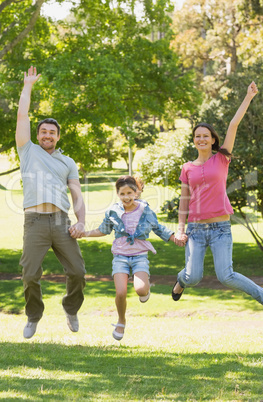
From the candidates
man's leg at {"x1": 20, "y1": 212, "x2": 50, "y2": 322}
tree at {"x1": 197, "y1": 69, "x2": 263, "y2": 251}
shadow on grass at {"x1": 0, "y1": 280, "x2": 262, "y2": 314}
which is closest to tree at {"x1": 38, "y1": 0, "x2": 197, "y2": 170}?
tree at {"x1": 197, "y1": 69, "x2": 263, "y2": 251}

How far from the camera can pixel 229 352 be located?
649 cm

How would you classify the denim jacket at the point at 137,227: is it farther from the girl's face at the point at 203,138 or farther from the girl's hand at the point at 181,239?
the girl's face at the point at 203,138

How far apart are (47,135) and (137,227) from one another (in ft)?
4.71

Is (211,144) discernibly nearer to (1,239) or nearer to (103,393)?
(103,393)

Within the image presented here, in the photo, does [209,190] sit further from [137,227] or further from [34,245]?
[34,245]

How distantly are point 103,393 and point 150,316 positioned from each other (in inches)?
326

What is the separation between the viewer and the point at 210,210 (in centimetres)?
570

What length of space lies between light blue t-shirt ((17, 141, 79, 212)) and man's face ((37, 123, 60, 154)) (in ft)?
0.29

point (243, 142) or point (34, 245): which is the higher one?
point (243, 142)

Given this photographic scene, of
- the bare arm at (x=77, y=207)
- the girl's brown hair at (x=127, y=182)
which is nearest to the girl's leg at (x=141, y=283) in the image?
the bare arm at (x=77, y=207)

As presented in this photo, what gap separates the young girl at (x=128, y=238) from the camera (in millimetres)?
5648

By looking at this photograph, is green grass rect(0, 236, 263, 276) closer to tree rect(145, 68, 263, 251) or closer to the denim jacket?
tree rect(145, 68, 263, 251)

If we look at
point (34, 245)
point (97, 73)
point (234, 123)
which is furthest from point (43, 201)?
point (97, 73)

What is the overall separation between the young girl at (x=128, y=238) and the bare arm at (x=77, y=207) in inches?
6.5
